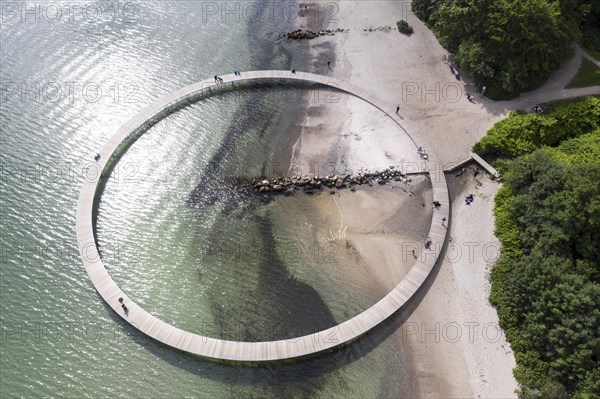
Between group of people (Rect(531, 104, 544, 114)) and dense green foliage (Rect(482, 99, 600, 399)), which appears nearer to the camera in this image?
dense green foliage (Rect(482, 99, 600, 399))

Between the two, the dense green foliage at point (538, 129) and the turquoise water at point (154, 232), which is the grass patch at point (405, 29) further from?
the dense green foliage at point (538, 129)

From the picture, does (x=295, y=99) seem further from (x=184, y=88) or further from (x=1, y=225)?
(x=1, y=225)

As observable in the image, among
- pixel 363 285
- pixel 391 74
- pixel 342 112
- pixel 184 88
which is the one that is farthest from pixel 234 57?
pixel 363 285

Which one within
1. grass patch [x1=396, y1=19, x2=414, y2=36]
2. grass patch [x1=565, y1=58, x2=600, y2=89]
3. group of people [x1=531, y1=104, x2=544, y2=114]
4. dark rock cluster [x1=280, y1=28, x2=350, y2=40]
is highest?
dark rock cluster [x1=280, y1=28, x2=350, y2=40]

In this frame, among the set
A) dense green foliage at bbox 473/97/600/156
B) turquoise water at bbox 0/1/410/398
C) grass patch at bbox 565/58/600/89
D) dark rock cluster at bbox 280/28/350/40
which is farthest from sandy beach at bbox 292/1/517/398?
grass patch at bbox 565/58/600/89

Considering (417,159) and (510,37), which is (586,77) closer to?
(510,37)

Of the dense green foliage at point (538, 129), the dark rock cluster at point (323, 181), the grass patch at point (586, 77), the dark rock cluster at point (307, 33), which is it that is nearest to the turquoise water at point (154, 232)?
the dark rock cluster at point (323, 181)

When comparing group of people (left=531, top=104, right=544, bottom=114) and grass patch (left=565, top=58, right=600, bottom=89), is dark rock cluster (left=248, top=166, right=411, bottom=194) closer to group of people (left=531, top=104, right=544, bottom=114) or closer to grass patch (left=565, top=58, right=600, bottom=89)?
group of people (left=531, top=104, right=544, bottom=114)
